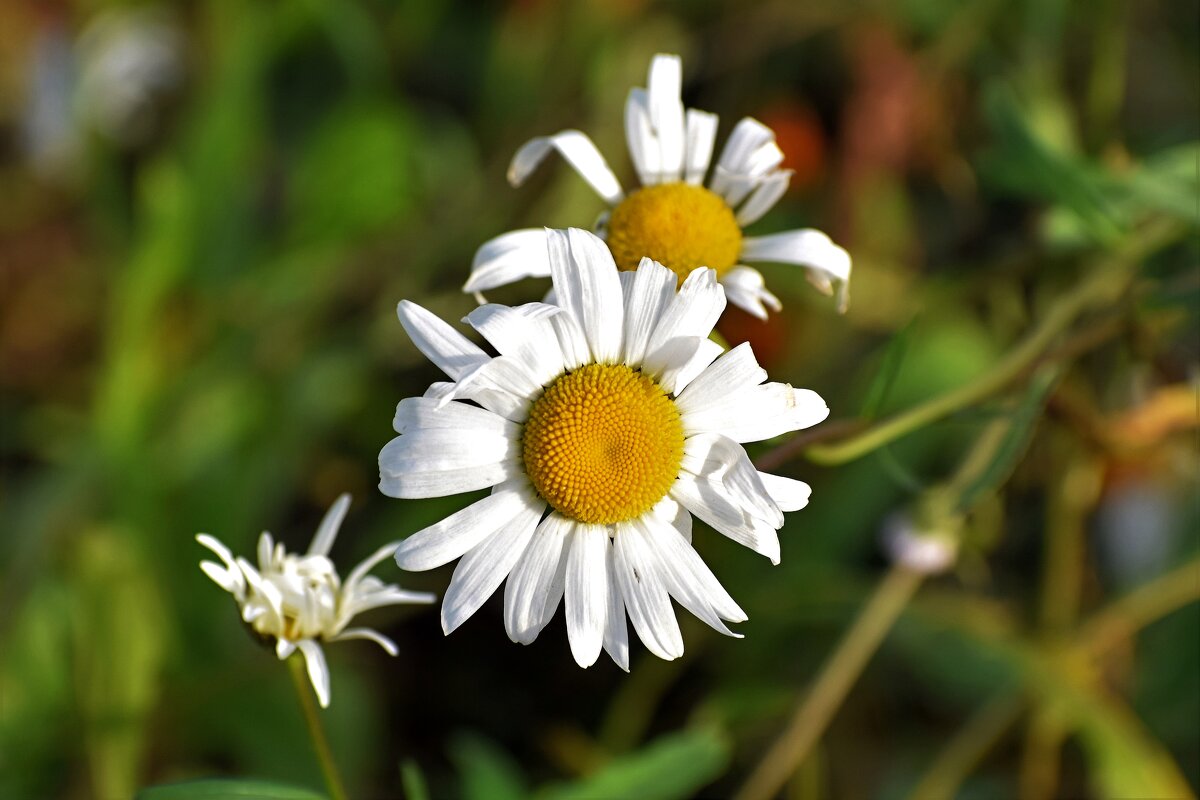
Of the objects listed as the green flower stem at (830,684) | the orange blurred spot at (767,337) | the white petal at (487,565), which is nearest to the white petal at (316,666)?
the white petal at (487,565)

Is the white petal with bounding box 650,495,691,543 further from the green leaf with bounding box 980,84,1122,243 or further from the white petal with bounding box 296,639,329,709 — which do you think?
the green leaf with bounding box 980,84,1122,243

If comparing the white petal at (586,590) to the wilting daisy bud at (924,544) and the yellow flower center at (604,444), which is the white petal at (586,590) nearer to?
the yellow flower center at (604,444)

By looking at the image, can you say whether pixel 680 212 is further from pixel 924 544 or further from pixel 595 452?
pixel 924 544

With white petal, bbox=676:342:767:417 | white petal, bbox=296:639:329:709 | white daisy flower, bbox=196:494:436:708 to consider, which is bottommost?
white petal, bbox=296:639:329:709

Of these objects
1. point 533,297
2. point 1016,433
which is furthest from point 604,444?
point 533,297

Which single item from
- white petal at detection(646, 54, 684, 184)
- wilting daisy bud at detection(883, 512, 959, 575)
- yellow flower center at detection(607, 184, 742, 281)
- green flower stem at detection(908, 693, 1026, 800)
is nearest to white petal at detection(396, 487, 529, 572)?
yellow flower center at detection(607, 184, 742, 281)

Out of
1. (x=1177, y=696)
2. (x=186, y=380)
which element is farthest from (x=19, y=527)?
(x=1177, y=696)
